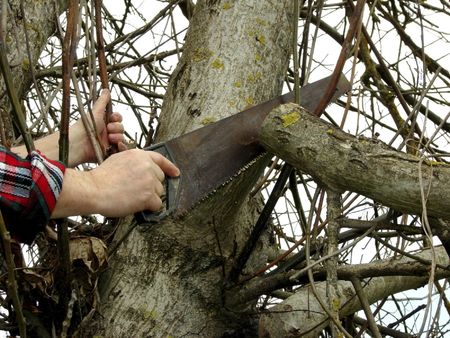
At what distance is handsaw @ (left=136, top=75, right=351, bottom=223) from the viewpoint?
2316 mm

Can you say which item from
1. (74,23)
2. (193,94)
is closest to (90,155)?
(193,94)

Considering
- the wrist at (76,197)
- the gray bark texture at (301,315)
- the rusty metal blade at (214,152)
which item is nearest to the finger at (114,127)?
the rusty metal blade at (214,152)

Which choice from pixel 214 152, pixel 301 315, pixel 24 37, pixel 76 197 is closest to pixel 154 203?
pixel 76 197

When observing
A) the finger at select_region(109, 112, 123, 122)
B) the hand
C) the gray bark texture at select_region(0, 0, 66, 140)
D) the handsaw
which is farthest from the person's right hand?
the gray bark texture at select_region(0, 0, 66, 140)

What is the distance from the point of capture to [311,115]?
2125 mm

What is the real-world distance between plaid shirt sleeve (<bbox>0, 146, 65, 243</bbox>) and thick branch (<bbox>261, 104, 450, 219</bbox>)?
601mm

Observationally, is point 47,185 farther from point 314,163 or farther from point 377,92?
point 377,92

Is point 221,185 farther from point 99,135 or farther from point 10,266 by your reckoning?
point 10,266

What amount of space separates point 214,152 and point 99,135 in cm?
43

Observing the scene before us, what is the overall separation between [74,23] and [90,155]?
2.56ft

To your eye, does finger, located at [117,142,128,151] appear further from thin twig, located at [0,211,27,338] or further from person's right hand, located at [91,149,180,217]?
thin twig, located at [0,211,27,338]

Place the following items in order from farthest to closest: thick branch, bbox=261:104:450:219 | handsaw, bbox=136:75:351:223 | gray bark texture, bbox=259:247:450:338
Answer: gray bark texture, bbox=259:247:450:338, handsaw, bbox=136:75:351:223, thick branch, bbox=261:104:450:219

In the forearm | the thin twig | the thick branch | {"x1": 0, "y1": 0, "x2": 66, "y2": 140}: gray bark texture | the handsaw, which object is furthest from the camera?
{"x1": 0, "y1": 0, "x2": 66, "y2": 140}: gray bark texture

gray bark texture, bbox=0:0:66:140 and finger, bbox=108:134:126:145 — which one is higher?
gray bark texture, bbox=0:0:66:140
